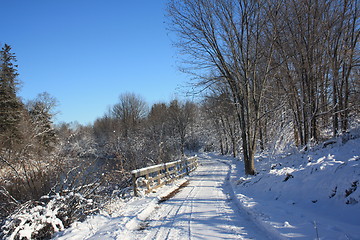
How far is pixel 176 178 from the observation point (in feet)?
44.0

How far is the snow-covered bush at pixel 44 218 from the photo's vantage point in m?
4.73

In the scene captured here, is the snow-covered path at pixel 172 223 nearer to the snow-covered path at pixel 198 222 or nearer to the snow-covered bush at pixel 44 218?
the snow-covered path at pixel 198 222

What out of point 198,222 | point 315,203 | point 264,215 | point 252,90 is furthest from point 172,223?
point 252,90

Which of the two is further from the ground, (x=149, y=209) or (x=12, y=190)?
(x=12, y=190)

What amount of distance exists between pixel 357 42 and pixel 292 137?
24.5 feet

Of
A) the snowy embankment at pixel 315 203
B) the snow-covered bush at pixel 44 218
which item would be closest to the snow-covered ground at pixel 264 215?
the snowy embankment at pixel 315 203

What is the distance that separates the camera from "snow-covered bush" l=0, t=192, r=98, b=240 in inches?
186

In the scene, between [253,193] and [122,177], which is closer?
[253,193]

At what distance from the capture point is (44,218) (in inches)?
196

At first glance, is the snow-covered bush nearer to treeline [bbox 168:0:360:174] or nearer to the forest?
the forest

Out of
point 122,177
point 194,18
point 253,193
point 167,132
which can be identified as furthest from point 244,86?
point 167,132

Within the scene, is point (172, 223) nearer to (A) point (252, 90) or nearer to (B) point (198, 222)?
(B) point (198, 222)

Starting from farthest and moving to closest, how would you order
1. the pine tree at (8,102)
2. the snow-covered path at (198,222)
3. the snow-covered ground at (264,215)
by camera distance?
the pine tree at (8,102)
the snow-covered path at (198,222)
the snow-covered ground at (264,215)

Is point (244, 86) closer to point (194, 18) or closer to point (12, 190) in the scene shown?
point (194, 18)
